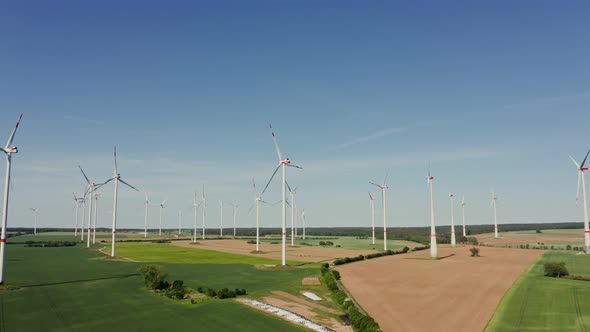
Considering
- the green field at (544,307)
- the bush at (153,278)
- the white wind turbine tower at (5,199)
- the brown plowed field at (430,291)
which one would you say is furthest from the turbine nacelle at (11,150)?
the green field at (544,307)

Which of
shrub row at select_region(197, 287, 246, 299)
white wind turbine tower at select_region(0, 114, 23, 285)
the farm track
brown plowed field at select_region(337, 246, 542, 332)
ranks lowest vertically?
brown plowed field at select_region(337, 246, 542, 332)

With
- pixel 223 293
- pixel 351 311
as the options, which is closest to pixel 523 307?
pixel 351 311

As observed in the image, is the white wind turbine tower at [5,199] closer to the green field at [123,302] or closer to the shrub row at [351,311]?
the green field at [123,302]

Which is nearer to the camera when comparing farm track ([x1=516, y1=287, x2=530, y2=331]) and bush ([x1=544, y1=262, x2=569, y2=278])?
farm track ([x1=516, y1=287, x2=530, y2=331])

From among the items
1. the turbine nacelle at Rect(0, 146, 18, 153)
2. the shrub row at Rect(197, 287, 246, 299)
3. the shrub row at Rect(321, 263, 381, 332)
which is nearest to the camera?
the shrub row at Rect(321, 263, 381, 332)

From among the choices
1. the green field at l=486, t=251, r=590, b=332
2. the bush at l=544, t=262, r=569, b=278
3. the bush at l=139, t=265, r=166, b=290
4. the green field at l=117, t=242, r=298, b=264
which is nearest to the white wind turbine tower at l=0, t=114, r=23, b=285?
the bush at l=139, t=265, r=166, b=290

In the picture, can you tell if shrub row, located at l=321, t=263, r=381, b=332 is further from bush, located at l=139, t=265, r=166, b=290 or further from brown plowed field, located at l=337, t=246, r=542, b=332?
bush, located at l=139, t=265, r=166, b=290
